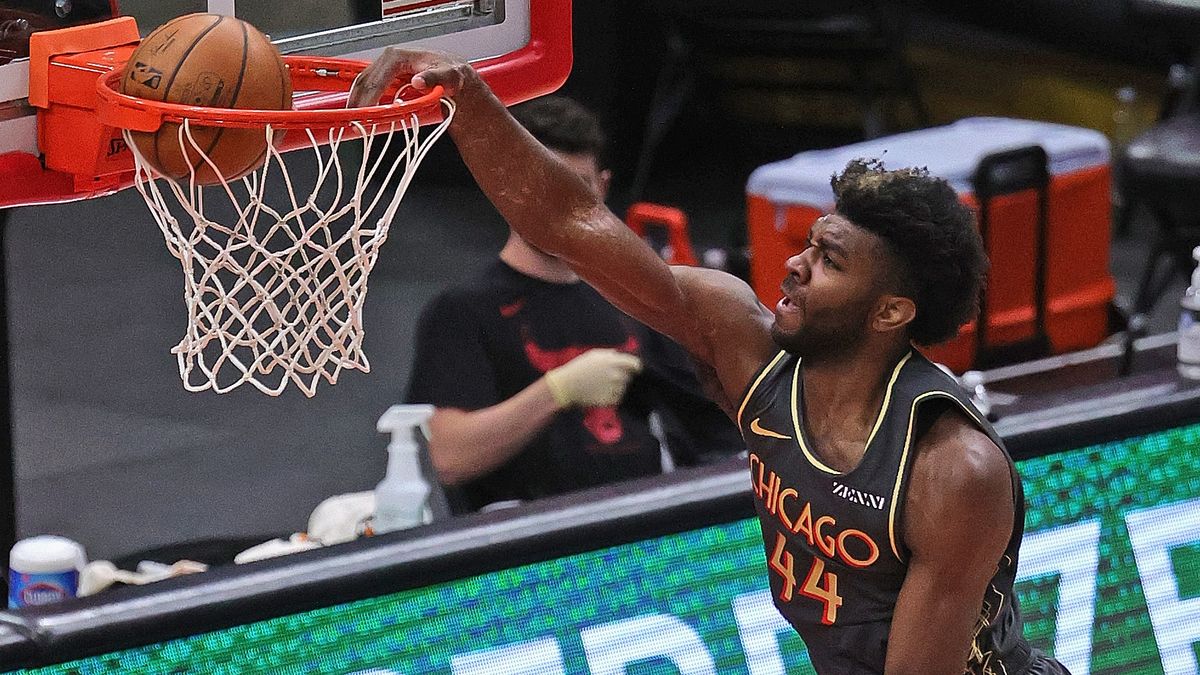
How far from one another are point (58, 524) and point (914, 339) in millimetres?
3790

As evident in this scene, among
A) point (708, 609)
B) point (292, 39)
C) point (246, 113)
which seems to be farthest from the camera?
point (708, 609)

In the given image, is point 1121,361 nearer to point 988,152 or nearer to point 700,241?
point 988,152

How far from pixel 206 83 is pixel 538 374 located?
1.51 metres

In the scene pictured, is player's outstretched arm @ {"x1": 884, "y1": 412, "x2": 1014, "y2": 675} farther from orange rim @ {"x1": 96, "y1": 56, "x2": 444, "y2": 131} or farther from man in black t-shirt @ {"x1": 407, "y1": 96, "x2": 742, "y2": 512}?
man in black t-shirt @ {"x1": 407, "y1": 96, "x2": 742, "y2": 512}

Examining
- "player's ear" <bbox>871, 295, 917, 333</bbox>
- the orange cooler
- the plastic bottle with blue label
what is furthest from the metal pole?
the orange cooler

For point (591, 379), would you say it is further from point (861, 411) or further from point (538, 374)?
point (861, 411)

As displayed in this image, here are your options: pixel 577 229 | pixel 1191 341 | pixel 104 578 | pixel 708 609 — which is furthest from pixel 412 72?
pixel 1191 341

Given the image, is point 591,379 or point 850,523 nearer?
point 850,523

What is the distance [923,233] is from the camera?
276 cm

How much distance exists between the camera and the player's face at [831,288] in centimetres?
280

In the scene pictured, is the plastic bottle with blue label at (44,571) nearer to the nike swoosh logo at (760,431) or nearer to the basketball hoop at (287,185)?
the basketball hoop at (287,185)

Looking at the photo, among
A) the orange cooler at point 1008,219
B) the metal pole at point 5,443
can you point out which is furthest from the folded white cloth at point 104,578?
the orange cooler at point 1008,219

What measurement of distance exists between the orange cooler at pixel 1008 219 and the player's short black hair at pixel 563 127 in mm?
1666

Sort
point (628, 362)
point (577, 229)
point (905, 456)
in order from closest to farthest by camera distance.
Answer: point (905, 456), point (577, 229), point (628, 362)
